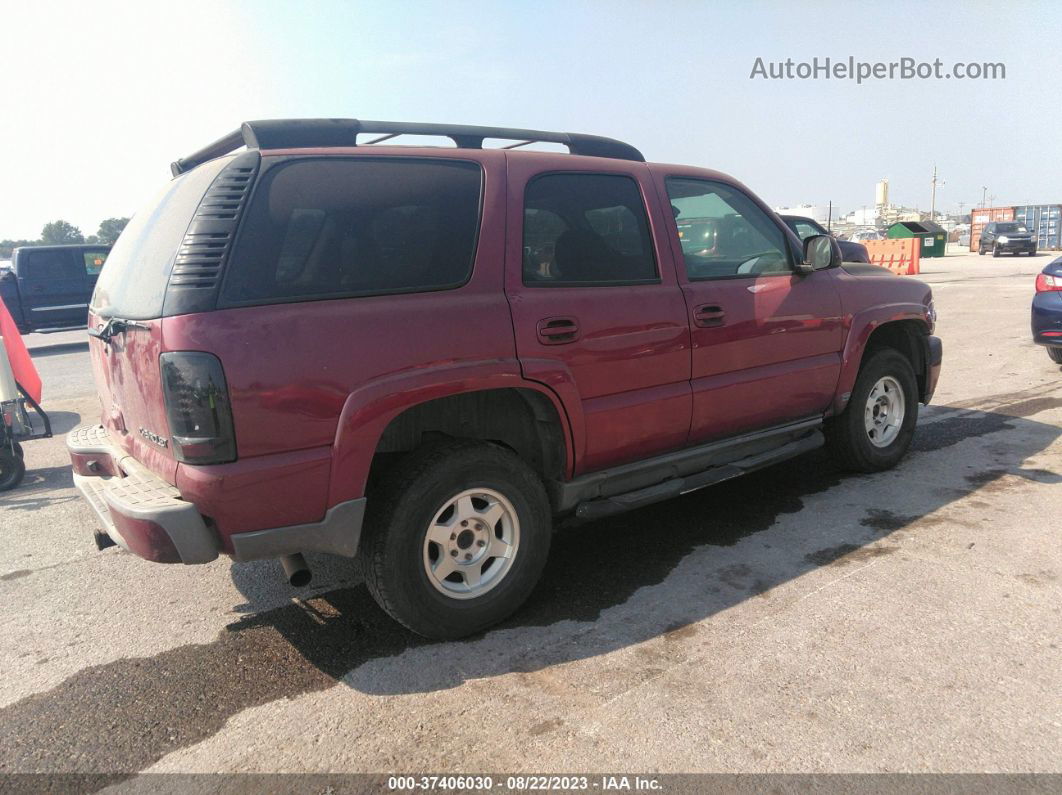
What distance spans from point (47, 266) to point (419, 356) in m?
16.6

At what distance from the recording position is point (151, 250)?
301cm

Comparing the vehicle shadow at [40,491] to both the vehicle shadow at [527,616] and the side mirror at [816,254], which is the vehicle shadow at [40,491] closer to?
the vehicle shadow at [527,616]

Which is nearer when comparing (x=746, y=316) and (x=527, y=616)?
(x=527, y=616)

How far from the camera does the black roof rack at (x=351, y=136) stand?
300cm

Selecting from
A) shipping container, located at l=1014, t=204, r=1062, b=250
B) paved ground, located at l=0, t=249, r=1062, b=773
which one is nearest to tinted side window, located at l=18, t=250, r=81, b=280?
paved ground, located at l=0, t=249, r=1062, b=773

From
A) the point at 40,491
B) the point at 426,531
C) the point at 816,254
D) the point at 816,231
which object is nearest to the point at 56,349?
the point at 40,491

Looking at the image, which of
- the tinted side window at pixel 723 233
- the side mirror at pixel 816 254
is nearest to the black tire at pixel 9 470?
the tinted side window at pixel 723 233

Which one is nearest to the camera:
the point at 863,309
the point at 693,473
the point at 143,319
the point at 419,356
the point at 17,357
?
the point at 143,319

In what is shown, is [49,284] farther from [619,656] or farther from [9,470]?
[619,656]

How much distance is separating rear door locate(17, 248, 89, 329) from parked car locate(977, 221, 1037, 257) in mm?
38667

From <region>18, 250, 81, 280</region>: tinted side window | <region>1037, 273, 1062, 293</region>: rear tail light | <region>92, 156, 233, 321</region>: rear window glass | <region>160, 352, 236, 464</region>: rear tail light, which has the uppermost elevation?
<region>18, 250, 81, 280</region>: tinted side window

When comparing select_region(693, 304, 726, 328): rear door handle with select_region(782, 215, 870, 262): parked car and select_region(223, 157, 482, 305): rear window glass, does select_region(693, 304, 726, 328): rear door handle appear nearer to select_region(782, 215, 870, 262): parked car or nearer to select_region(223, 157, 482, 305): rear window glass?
select_region(223, 157, 482, 305): rear window glass

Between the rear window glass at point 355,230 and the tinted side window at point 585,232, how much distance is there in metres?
0.31

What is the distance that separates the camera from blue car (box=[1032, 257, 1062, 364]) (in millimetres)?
7621
